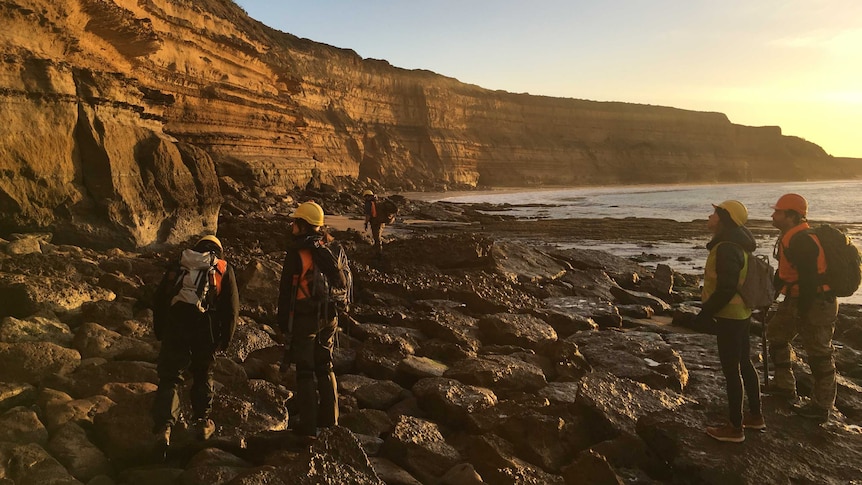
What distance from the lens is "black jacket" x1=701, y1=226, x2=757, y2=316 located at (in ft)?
13.8

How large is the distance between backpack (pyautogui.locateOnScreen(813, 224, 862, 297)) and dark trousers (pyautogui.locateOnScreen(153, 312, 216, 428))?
5.19 m

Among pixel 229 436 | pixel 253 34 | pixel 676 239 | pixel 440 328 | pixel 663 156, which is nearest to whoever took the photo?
pixel 229 436

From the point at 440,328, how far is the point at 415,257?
4.30 meters

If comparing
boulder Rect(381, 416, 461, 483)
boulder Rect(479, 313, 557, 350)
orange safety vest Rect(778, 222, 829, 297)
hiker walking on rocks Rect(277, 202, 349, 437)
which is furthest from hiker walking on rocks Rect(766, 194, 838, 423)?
hiker walking on rocks Rect(277, 202, 349, 437)

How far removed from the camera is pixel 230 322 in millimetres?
4223

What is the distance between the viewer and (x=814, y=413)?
16.0 feet

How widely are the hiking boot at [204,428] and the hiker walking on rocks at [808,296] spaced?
489 centimetres

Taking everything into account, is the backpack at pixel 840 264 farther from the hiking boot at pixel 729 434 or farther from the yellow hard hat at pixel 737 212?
the hiking boot at pixel 729 434

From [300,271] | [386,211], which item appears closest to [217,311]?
[300,271]

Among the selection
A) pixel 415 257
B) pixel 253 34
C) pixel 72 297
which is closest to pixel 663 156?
pixel 253 34

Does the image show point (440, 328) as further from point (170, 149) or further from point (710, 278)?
point (170, 149)

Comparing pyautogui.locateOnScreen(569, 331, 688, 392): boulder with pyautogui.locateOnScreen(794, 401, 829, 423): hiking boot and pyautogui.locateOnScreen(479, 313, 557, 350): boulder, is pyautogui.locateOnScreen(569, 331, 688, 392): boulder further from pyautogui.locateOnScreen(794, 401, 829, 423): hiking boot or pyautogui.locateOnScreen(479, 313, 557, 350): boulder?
pyautogui.locateOnScreen(794, 401, 829, 423): hiking boot

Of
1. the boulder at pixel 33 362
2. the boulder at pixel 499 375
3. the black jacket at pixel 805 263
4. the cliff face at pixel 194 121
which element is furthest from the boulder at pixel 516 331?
the cliff face at pixel 194 121

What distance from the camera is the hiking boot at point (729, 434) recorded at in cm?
432
